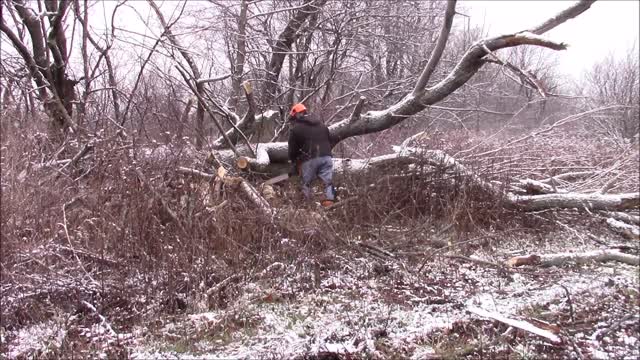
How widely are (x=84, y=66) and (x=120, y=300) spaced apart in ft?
14.7

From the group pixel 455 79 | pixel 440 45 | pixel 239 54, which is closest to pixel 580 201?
pixel 455 79

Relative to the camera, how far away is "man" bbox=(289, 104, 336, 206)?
673 centimetres

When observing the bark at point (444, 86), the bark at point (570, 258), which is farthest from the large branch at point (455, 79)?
the bark at point (570, 258)

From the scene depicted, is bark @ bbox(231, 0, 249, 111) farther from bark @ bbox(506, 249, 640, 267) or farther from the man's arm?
bark @ bbox(506, 249, 640, 267)

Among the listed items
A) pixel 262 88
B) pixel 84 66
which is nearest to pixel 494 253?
pixel 262 88

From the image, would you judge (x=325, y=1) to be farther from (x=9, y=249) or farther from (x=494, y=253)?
(x=9, y=249)

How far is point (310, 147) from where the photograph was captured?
6723mm

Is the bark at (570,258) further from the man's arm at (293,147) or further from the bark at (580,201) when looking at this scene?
the man's arm at (293,147)

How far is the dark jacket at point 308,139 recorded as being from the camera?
6738mm

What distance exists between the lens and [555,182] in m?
6.83

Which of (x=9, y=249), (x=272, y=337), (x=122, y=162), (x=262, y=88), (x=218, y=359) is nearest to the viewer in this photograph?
(x=218, y=359)

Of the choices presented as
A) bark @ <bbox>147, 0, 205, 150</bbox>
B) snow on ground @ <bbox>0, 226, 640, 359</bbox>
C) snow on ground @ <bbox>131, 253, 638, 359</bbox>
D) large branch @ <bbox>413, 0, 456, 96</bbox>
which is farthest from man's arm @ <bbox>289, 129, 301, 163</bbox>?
snow on ground @ <bbox>131, 253, 638, 359</bbox>

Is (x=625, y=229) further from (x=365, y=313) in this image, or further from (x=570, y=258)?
(x=365, y=313)

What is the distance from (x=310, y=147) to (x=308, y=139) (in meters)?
0.12
